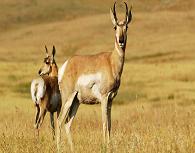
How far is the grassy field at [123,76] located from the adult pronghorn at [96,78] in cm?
60

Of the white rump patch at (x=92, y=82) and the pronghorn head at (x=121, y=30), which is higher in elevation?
the pronghorn head at (x=121, y=30)

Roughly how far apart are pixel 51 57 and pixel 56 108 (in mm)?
2368

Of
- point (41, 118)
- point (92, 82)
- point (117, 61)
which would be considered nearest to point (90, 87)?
point (92, 82)

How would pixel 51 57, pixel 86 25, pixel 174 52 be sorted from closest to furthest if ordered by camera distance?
pixel 51 57 < pixel 174 52 < pixel 86 25

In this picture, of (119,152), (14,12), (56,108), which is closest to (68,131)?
(119,152)

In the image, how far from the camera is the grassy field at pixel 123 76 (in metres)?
10.1

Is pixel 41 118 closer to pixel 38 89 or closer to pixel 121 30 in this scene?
pixel 38 89

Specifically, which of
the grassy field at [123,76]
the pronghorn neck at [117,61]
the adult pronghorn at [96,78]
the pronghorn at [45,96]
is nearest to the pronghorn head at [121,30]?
the adult pronghorn at [96,78]

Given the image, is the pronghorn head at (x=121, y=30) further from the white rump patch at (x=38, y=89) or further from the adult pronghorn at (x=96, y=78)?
the white rump patch at (x=38, y=89)

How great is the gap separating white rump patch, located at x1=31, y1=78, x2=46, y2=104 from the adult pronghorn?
3.78 metres

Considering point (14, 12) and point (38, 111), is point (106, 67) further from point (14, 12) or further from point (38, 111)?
point (14, 12)

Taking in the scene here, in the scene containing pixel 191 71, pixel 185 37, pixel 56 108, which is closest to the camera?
pixel 56 108

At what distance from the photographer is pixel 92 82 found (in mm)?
10969

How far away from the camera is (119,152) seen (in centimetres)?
898
